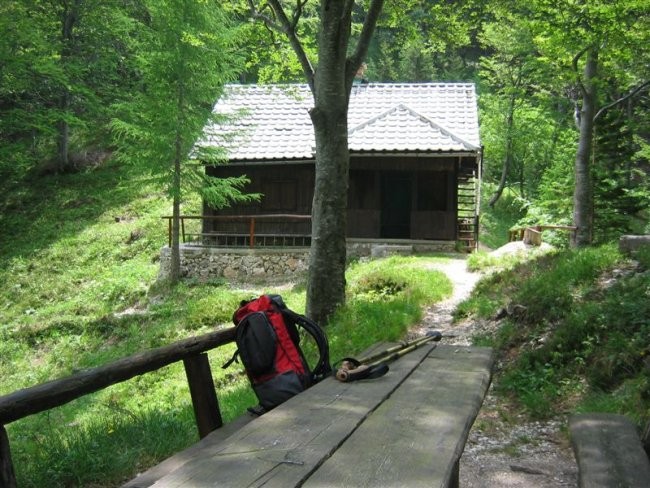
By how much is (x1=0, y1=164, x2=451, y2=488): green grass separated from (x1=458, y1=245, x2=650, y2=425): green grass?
1.89 metres

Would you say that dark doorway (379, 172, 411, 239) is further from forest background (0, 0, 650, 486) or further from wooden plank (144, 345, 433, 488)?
wooden plank (144, 345, 433, 488)

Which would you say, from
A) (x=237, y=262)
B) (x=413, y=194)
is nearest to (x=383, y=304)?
(x=237, y=262)

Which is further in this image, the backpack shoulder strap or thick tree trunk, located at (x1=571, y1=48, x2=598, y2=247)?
thick tree trunk, located at (x1=571, y1=48, x2=598, y2=247)

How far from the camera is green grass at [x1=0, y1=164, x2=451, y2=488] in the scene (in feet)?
15.4

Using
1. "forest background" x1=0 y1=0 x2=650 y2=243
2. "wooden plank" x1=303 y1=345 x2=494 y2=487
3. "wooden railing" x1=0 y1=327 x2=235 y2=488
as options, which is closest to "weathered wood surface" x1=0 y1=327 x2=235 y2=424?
"wooden railing" x1=0 y1=327 x2=235 y2=488

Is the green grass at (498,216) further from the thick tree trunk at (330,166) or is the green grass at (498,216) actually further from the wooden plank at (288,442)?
the wooden plank at (288,442)

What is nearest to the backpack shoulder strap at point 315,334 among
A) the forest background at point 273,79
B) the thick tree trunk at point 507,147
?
the forest background at point 273,79

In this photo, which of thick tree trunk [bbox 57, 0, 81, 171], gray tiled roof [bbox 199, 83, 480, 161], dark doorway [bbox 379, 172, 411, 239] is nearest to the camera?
gray tiled roof [bbox 199, 83, 480, 161]

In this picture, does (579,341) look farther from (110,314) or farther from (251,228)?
(251,228)

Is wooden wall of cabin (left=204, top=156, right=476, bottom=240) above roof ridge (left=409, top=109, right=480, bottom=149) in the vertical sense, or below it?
below

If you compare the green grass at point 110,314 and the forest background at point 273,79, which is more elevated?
the forest background at point 273,79

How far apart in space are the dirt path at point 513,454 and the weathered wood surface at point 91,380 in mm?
2202

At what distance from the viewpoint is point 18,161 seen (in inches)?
1032

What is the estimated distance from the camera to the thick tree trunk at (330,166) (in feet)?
30.1
